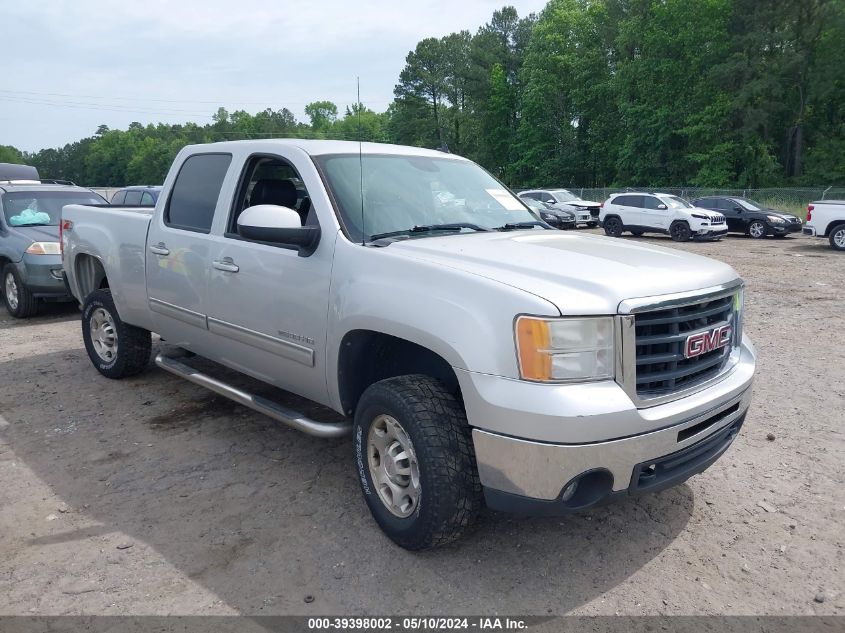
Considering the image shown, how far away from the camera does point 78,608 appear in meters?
2.79

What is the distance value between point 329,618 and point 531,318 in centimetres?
151

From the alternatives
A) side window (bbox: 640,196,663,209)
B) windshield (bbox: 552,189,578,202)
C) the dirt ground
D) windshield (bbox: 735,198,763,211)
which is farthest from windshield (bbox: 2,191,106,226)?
windshield (bbox: 552,189,578,202)

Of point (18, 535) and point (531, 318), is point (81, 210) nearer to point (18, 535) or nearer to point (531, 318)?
point (18, 535)

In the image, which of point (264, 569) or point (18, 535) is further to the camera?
point (18, 535)

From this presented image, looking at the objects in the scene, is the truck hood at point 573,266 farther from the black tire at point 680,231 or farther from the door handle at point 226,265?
the black tire at point 680,231

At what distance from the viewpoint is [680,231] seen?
22750 millimetres

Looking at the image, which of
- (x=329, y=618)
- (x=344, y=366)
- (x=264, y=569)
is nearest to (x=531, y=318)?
(x=344, y=366)

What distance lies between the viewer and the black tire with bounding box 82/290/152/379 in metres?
5.66

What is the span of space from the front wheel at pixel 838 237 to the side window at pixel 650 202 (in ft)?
19.8

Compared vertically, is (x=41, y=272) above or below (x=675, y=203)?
below

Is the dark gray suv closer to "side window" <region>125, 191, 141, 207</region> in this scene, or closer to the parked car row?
the parked car row

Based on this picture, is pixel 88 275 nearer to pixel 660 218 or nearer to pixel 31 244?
pixel 31 244

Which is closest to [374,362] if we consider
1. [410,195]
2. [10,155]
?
[410,195]

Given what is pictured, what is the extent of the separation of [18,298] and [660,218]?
Answer: 2048 cm
